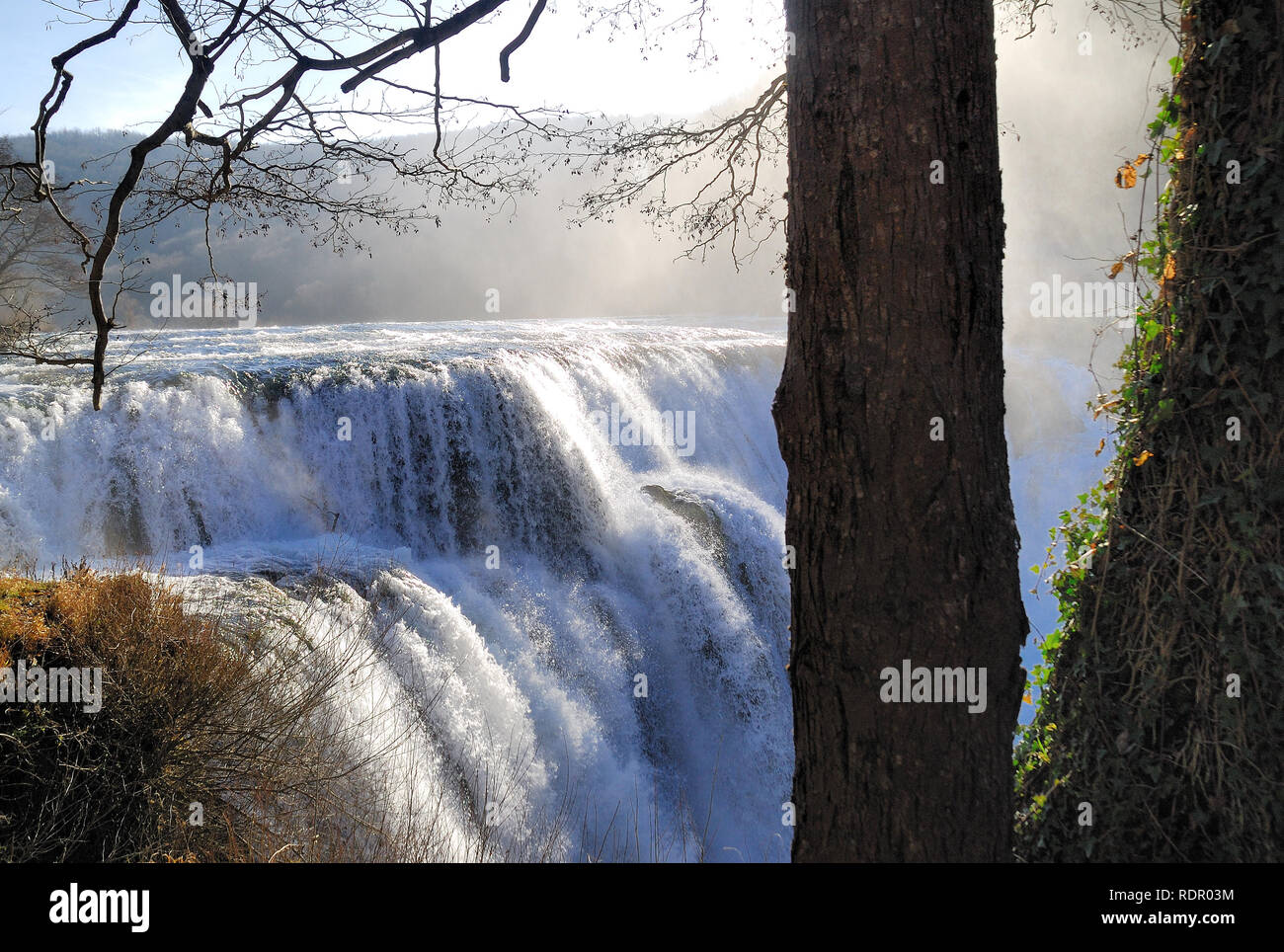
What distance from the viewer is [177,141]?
12.1ft

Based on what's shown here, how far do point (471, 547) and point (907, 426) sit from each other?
7107 millimetres

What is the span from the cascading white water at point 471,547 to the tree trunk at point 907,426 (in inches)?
136

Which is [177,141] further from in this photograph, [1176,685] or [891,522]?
[1176,685]

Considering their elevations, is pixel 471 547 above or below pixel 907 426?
below

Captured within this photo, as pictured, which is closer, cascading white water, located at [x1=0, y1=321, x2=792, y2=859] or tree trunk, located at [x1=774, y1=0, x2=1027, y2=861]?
tree trunk, located at [x1=774, y1=0, x2=1027, y2=861]

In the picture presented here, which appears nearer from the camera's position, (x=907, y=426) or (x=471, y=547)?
(x=907, y=426)

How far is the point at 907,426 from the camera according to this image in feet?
5.82

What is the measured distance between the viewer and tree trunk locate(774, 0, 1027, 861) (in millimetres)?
1770

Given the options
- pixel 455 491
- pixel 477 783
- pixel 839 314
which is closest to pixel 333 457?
pixel 455 491

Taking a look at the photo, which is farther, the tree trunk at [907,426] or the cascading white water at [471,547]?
the cascading white water at [471,547]

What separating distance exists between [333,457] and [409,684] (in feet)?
11.3

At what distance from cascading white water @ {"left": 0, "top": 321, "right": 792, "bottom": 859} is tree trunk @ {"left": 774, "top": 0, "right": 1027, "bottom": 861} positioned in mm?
3456

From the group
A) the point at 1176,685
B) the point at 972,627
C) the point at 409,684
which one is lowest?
the point at 409,684

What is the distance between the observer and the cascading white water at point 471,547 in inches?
236
